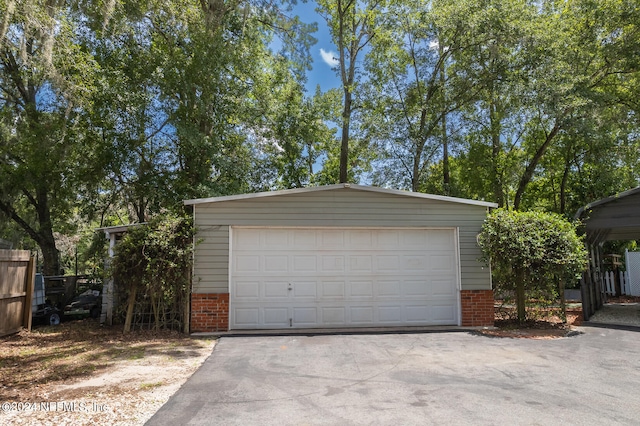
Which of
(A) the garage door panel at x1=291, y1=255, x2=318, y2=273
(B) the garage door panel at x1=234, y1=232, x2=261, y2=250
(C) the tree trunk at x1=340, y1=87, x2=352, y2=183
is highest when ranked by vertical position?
(C) the tree trunk at x1=340, y1=87, x2=352, y2=183

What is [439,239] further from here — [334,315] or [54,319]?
[54,319]

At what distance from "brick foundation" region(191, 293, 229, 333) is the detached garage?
0.06ft

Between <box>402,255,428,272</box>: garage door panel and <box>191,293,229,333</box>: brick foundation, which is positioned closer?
<box>191,293,229,333</box>: brick foundation

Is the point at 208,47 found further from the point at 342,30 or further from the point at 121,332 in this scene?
the point at 121,332

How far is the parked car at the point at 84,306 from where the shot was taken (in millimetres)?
10898

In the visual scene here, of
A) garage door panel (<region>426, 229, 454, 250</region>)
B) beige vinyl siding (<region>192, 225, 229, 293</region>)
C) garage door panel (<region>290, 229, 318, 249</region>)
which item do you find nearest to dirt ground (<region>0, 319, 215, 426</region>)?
beige vinyl siding (<region>192, 225, 229, 293</region>)

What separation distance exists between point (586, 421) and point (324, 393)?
8.23 ft

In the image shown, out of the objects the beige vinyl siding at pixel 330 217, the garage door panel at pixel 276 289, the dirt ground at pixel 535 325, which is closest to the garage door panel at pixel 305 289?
the garage door panel at pixel 276 289

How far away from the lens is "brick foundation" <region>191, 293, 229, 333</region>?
835 centimetres

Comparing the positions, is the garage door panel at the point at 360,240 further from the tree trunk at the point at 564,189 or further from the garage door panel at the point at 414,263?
the tree trunk at the point at 564,189

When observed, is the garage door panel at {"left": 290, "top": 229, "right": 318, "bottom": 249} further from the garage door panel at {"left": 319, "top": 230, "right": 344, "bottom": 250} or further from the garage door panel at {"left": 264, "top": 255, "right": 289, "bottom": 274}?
the garage door panel at {"left": 264, "top": 255, "right": 289, "bottom": 274}

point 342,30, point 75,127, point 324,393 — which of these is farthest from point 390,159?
point 324,393

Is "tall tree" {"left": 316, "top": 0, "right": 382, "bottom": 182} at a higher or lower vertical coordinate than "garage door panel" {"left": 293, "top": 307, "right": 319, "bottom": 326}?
higher

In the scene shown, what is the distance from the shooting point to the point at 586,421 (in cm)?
384
